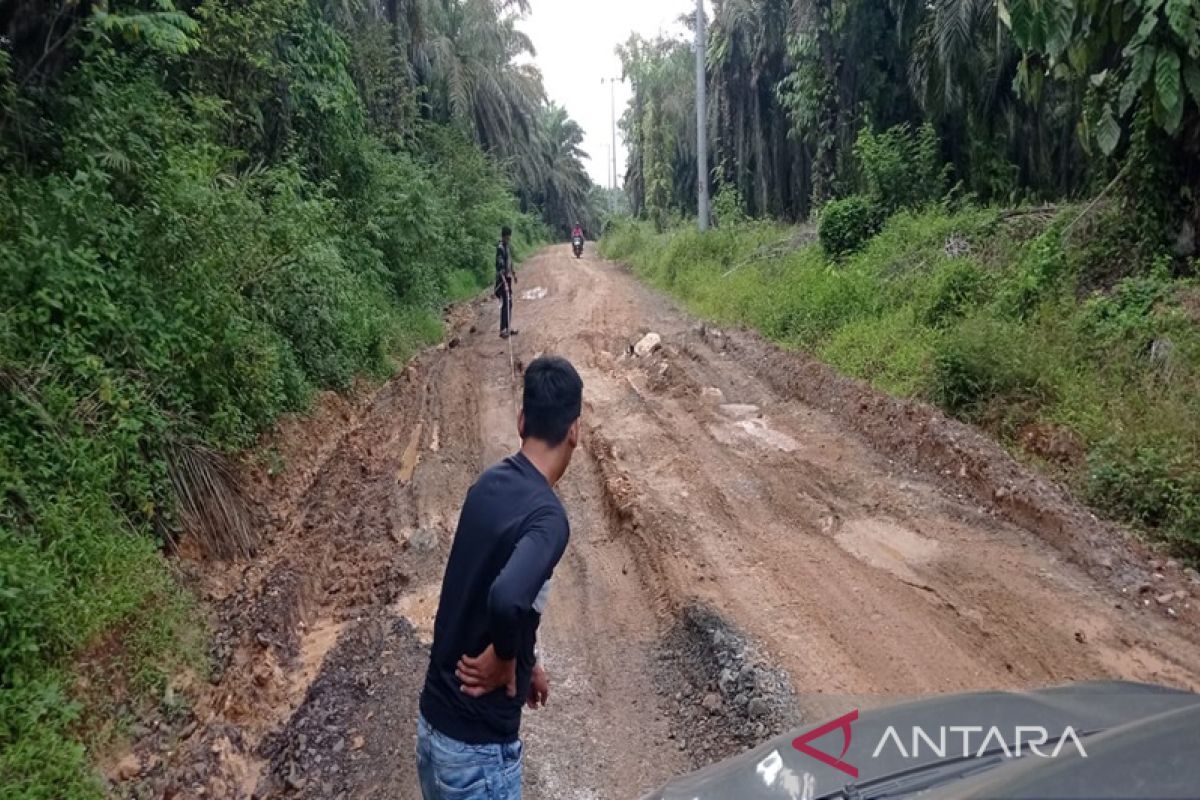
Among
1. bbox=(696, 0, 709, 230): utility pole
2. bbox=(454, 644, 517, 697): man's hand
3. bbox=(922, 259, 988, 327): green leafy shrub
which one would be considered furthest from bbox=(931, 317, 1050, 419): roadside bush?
bbox=(696, 0, 709, 230): utility pole

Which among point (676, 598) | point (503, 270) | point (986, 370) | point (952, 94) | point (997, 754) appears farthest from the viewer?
point (503, 270)

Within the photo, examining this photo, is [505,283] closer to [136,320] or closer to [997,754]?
[136,320]

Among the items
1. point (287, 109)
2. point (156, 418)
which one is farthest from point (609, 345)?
point (156, 418)

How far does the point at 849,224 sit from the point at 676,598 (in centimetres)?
1111

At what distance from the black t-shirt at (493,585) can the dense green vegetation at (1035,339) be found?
17.2ft

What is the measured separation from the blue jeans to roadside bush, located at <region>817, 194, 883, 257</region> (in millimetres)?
13849

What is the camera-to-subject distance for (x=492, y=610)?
6.97ft

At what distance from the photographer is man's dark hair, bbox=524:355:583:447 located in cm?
241

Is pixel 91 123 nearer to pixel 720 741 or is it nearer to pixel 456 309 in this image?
pixel 720 741

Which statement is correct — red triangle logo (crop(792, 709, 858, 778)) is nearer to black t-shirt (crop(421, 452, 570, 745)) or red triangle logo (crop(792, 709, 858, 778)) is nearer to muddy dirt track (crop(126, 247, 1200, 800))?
black t-shirt (crop(421, 452, 570, 745))

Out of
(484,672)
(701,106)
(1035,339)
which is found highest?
(701,106)

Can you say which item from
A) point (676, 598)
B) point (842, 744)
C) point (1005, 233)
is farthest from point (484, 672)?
point (1005, 233)

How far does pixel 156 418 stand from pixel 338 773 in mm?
2814

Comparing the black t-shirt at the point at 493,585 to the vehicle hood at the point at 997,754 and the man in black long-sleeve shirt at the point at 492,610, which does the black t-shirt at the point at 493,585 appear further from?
the vehicle hood at the point at 997,754
